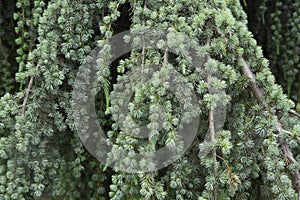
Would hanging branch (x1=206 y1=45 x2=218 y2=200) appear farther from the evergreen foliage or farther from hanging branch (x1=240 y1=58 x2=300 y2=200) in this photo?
the evergreen foliage

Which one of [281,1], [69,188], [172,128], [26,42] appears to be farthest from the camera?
[281,1]

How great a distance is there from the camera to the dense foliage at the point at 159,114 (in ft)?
2.86

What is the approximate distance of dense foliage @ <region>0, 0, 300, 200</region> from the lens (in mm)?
871

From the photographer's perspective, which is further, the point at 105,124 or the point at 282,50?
the point at 282,50

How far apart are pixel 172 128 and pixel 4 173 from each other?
1.37ft

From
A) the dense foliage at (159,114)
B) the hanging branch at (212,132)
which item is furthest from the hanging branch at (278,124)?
the hanging branch at (212,132)

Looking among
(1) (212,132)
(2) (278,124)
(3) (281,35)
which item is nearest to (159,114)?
(1) (212,132)

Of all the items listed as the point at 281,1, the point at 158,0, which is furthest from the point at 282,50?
the point at 158,0

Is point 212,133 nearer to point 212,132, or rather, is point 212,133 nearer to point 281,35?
point 212,132

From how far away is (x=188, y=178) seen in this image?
3.00ft

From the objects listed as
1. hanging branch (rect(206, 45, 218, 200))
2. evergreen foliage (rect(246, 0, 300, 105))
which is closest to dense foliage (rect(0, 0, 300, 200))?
hanging branch (rect(206, 45, 218, 200))

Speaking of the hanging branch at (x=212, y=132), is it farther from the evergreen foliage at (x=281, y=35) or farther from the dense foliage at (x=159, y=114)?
the evergreen foliage at (x=281, y=35)

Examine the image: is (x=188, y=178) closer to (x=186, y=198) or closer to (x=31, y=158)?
(x=186, y=198)

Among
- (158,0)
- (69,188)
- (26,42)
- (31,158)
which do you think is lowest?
(69,188)
